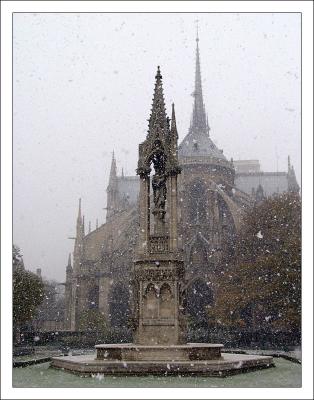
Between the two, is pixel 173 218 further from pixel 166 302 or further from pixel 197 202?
pixel 197 202

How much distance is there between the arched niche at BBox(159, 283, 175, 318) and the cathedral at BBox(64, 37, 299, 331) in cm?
3816

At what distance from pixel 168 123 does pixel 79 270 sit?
1863 inches

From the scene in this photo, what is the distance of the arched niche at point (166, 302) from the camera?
16.3 metres

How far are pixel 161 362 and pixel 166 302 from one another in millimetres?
2252

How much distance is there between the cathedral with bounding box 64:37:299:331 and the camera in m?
58.3

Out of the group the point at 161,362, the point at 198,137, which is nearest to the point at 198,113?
Result: the point at 198,137

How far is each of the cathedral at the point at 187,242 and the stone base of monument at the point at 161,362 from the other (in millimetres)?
39124

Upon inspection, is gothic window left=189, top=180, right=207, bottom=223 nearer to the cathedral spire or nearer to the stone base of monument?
the cathedral spire

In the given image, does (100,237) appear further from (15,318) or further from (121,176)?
(15,318)

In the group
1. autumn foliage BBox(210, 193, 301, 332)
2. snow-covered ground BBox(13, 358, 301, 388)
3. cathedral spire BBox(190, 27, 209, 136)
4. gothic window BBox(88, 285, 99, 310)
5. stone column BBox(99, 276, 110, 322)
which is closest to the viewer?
snow-covered ground BBox(13, 358, 301, 388)

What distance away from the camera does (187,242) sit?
198 ft

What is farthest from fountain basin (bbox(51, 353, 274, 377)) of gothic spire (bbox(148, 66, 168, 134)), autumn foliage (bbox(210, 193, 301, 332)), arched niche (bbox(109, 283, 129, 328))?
arched niche (bbox(109, 283, 129, 328))

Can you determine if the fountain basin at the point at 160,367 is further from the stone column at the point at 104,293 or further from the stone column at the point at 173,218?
the stone column at the point at 104,293

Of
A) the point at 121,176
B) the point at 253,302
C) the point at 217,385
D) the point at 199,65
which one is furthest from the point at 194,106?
the point at 217,385
